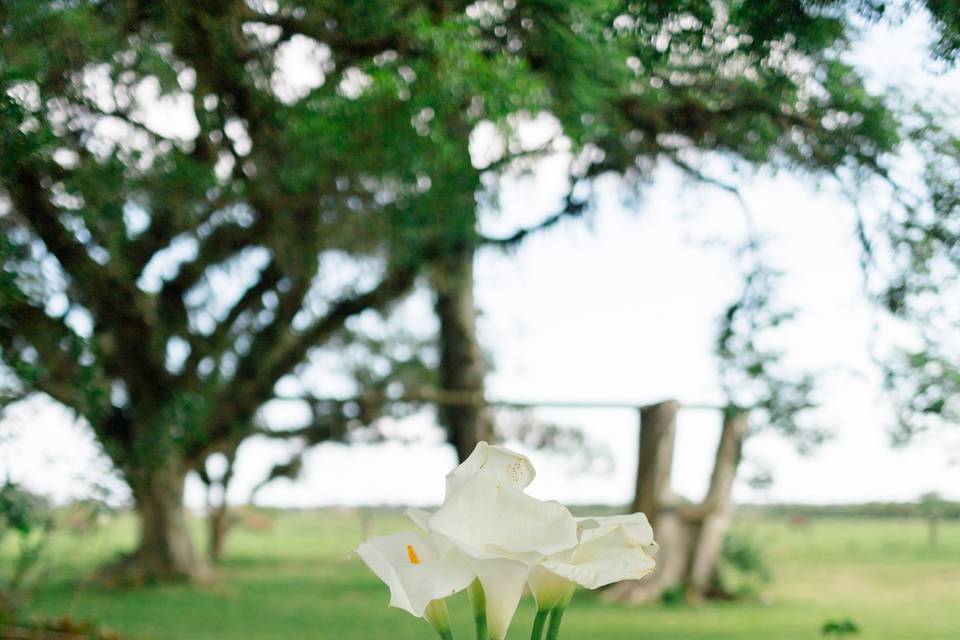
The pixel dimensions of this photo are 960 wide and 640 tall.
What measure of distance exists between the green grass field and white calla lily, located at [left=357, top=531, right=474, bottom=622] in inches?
101

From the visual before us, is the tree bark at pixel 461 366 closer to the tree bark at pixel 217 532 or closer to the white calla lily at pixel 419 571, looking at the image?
the tree bark at pixel 217 532

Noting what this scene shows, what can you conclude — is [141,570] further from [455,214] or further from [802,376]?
[802,376]

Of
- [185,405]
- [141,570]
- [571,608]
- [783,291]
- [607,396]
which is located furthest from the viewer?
[141,570]

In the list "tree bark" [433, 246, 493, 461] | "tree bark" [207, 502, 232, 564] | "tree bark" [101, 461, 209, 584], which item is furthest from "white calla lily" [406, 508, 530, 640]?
"tree bark" [207, 502, 232, 564]

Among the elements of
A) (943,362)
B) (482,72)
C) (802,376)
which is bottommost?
(943,362)

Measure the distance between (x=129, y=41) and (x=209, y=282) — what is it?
7.49 feet

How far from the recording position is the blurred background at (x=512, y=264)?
7.31 feet

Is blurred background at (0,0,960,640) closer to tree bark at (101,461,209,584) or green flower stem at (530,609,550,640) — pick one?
tree bark at (101,461,209,584)

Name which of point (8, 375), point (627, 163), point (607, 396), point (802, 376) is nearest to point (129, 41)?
point (8, 375)

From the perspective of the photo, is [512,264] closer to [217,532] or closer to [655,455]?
[655,455]

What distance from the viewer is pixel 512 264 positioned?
14.9 feet

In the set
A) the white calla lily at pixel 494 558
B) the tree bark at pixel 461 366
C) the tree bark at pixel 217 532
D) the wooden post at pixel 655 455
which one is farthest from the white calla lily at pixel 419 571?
the tree bark at pixel 217 532

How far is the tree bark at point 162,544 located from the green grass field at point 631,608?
0.11 m

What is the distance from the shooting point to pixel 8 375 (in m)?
2.43
